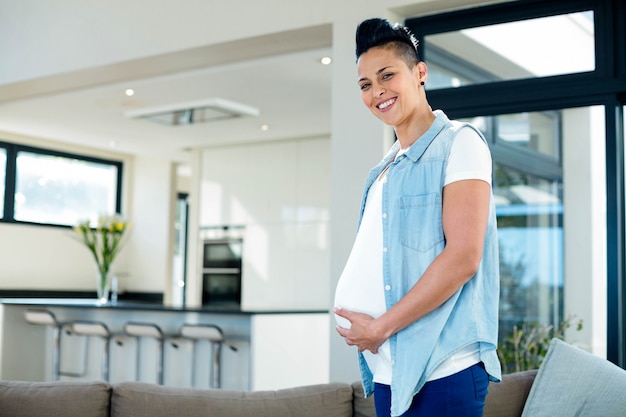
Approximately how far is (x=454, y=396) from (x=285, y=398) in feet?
4.90

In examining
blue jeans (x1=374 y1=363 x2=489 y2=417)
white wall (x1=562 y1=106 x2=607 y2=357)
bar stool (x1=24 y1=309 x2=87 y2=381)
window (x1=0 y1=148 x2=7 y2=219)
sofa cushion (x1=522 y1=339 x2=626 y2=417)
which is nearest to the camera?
blue jeans (x1=374 y1=363 x2=489 y2=417)

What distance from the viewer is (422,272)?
1299 millimetres

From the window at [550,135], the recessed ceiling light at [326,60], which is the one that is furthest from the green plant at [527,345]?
the recessed ceiling light at [326,60]

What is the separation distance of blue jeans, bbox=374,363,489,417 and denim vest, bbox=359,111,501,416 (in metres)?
0.02

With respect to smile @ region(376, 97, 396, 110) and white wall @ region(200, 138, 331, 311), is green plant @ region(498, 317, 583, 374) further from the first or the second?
white wall @ region(200, 138, 331, 311)

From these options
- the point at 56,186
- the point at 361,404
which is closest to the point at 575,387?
the point at 361,404

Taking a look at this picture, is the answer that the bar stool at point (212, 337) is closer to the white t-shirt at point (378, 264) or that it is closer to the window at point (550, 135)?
the window at point (550, 135)

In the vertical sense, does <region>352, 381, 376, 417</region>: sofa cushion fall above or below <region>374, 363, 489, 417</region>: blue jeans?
below

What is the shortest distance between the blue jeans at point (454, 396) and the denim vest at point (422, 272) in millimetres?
22

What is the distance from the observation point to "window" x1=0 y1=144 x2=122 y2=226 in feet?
28.4

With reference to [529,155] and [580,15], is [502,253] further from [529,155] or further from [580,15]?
[580,15]

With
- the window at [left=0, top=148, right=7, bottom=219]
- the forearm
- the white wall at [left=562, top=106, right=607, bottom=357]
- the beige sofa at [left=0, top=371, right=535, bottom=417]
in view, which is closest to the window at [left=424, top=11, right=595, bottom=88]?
the white wall at [left=562, top=106, right=607, bottom=357]

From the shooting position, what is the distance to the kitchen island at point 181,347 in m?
5.63

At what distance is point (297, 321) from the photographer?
589 cm
